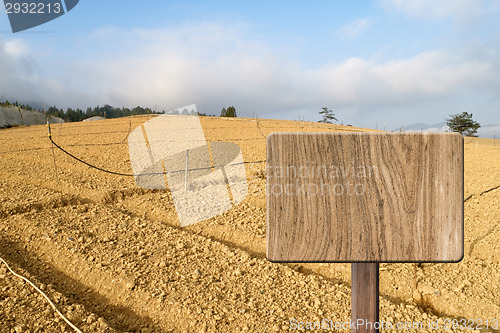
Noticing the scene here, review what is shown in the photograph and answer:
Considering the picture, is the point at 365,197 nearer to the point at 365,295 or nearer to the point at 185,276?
the point at 365,295

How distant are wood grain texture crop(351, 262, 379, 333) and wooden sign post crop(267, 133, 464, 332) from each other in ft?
0.23

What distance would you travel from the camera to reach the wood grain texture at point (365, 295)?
0.94m

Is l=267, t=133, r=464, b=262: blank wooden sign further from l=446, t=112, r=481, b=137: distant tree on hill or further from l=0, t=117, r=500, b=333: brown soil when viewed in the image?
l=446, t=112, r=481, b=137: distant tree on hill

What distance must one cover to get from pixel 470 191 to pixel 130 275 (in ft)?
20.4

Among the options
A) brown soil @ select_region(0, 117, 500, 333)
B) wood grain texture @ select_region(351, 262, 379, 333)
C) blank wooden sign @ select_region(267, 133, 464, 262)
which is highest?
blank wooden sign @ select_region(267, 133, 464, 262)

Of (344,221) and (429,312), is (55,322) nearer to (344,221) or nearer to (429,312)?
(344,221)

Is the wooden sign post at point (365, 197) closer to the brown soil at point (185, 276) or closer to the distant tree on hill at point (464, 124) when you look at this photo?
the brown soil at point (185, 276)

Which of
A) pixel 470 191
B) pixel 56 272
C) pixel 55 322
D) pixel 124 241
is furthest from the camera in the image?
pixel 470 191

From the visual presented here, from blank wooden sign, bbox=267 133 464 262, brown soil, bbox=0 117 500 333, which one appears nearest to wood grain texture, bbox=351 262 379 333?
blank wooden sign, bbox=267 133 464 262

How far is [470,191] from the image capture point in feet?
20.2

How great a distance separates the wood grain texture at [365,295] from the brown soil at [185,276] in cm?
177

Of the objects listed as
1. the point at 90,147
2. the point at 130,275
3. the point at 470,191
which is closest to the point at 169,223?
the point at 130,275

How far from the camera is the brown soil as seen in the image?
8.94ft

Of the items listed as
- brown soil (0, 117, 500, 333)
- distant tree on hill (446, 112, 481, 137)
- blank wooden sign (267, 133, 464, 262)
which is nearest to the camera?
blank wooden sign (267, 133, 464, 262)
